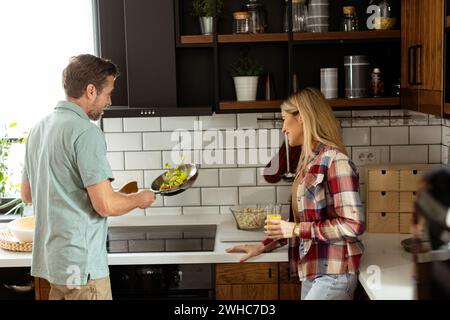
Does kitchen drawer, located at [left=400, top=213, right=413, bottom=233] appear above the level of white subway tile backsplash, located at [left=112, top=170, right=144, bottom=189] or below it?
below

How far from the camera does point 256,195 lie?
3590 mm

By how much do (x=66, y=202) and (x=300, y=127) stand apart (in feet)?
3.20

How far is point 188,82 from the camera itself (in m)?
3.53

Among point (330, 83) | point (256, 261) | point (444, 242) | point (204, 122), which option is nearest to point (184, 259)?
point (256, 261)

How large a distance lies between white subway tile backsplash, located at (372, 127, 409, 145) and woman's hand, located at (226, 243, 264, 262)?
107 cm

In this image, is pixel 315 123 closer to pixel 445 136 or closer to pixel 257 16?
pixel 257 16

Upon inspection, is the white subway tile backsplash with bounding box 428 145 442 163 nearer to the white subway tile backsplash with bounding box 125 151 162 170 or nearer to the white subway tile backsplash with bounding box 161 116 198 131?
the white subway tile backsplash with bounding box 161 116 198 131

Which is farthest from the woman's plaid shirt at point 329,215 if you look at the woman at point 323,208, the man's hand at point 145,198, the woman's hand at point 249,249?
the man's hand at point 145,198

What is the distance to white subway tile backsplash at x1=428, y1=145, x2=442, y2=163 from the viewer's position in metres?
3.51

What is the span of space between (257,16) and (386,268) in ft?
4.85

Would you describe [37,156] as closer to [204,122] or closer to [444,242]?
[204,122]

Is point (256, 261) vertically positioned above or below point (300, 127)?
below

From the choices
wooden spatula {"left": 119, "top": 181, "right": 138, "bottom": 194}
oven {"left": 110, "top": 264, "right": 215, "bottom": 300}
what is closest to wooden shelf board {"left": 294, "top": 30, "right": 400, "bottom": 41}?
wooden spatula {"left": 119, "top": 181, "right": 138, "bottom": 194}
